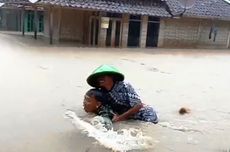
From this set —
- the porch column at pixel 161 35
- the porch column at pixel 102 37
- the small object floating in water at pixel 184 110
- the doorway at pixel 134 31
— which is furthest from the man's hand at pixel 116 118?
the porch column at pixel 161 35

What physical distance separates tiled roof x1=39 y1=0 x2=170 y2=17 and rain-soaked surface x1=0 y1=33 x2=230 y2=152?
258 inches

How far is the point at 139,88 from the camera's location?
31.5 ft

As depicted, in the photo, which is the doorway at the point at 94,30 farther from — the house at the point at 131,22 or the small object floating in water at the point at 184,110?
the small object floating in water at the point at 184,110

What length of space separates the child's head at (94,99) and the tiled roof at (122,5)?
45.2ft

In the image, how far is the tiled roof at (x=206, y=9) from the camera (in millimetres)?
25098

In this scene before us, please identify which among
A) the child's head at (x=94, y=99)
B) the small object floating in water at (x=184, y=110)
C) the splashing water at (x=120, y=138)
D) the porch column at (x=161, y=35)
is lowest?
the porch column at (x=161, y=35)

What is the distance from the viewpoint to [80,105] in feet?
23.7

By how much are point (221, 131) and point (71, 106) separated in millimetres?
2583

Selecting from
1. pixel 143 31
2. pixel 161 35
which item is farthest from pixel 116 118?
pixel 161 35

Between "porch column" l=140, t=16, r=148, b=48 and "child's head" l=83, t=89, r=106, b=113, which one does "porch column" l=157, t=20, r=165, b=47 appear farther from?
"child's head" l=83, t=89, r=106, b=113

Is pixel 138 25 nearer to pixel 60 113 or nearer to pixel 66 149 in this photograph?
pixel 60 113

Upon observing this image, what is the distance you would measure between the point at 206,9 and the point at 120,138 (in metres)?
22.7

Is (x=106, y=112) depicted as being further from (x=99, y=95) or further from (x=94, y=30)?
(x=94, y=30)

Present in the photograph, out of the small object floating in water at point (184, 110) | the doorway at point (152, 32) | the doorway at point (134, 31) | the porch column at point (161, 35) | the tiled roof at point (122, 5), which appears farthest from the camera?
the porch column at point (161, 35)
